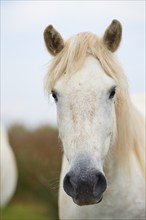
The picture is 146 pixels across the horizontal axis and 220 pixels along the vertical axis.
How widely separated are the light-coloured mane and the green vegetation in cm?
523

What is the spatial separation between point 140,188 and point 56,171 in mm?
5231

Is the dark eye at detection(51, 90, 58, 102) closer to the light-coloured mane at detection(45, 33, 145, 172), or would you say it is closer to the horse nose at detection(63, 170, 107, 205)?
the light-coloured mane at detection(45, 33, 145, 172)

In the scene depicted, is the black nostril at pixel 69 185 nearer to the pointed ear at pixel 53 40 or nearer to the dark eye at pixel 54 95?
the dark eye at pixel 54 95

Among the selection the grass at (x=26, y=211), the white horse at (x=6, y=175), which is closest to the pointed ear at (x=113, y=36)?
the grass at (x=26, y=211)

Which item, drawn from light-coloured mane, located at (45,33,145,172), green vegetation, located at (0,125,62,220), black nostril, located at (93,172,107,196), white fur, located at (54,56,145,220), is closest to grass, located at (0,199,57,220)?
green vegetation, located at (0,125,62,220)

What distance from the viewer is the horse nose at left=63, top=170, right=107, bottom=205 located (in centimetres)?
280

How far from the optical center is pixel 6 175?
33.8 ft

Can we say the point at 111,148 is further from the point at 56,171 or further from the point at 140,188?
the point at 56,171

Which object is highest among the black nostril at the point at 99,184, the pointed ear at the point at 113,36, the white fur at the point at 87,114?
the pointed ear at the point at 113,36

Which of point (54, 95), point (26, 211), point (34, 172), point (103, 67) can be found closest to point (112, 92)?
point (103, 67)

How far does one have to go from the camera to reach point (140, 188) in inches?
152

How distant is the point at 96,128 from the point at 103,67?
0.50 meters

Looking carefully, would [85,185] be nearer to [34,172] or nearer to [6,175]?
[34,172]

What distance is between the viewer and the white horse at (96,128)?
2910 millimetres
